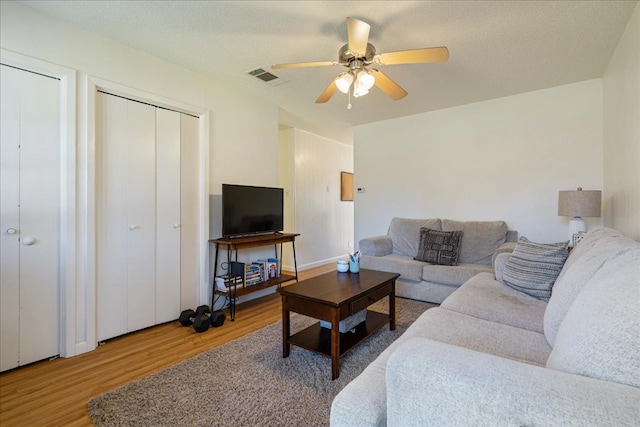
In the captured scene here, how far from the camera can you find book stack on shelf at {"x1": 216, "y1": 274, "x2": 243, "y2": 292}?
2938 millimetres

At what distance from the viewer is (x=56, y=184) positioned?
7.00 ft

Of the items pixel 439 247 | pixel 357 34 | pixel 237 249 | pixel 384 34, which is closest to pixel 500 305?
pixel 439 247

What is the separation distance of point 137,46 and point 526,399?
3.22 m

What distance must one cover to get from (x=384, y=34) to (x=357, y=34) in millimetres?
540

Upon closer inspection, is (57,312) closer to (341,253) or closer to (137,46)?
(137,46)

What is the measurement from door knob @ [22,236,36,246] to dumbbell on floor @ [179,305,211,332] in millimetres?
1233

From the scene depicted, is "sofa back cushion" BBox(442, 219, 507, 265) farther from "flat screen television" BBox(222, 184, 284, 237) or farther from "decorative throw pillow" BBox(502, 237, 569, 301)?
"flat screen television" BBox(222, 184, 284, 237)

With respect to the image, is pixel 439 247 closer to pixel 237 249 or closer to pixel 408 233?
pixel 408 233

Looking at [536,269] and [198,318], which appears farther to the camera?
[198,318]

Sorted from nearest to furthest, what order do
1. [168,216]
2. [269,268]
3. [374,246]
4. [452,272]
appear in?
[168,216]
[452,272]
[269,268]
[374,246]

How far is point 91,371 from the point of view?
1.98 m

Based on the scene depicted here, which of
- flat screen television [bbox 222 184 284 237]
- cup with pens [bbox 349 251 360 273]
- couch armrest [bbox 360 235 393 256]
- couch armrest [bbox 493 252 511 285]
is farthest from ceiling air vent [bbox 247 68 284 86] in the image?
couch armrest [bbox 493 252 511 285]

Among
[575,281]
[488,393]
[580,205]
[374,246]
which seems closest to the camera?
[488,393]

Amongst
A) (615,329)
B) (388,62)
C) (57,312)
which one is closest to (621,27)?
(388,62)
